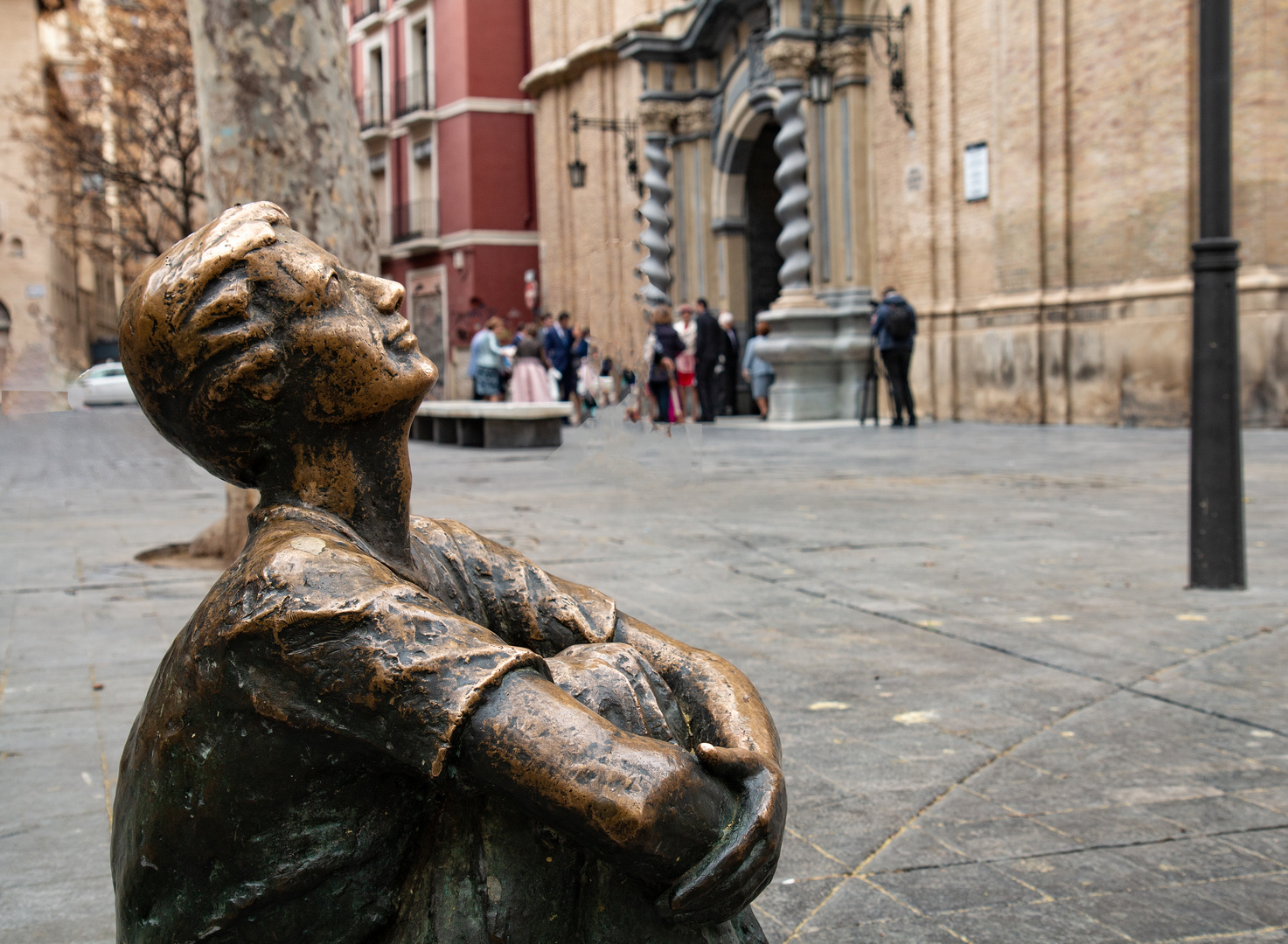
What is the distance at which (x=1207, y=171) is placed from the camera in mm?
5258

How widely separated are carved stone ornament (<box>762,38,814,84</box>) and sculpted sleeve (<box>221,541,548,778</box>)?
18.7 m

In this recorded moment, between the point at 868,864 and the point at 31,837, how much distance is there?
180cm

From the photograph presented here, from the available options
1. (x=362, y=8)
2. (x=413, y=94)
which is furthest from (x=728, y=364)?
(x=362, y=8)

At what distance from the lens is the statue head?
1.30 meters

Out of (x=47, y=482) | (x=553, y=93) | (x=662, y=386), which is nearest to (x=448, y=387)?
(x=553, y=93)

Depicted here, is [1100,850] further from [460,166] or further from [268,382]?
[460,166]

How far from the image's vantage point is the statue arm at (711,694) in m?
1.50

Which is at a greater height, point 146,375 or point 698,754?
point 146,375

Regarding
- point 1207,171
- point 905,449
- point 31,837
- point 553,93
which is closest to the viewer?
point 31,837

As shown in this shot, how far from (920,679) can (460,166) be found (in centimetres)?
3073

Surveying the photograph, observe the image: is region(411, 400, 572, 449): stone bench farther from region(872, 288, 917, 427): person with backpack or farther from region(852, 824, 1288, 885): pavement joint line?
region(852, 824, 1288, 885): pavement joint line

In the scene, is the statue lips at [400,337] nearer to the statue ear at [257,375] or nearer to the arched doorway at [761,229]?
the statue ear at [257,375]

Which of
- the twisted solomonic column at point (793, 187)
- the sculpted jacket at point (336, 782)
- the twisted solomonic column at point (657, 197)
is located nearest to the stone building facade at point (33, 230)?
the sculpted jacket at point (336, 782)

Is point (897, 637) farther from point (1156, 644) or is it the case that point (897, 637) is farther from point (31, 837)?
point (31, 837)
